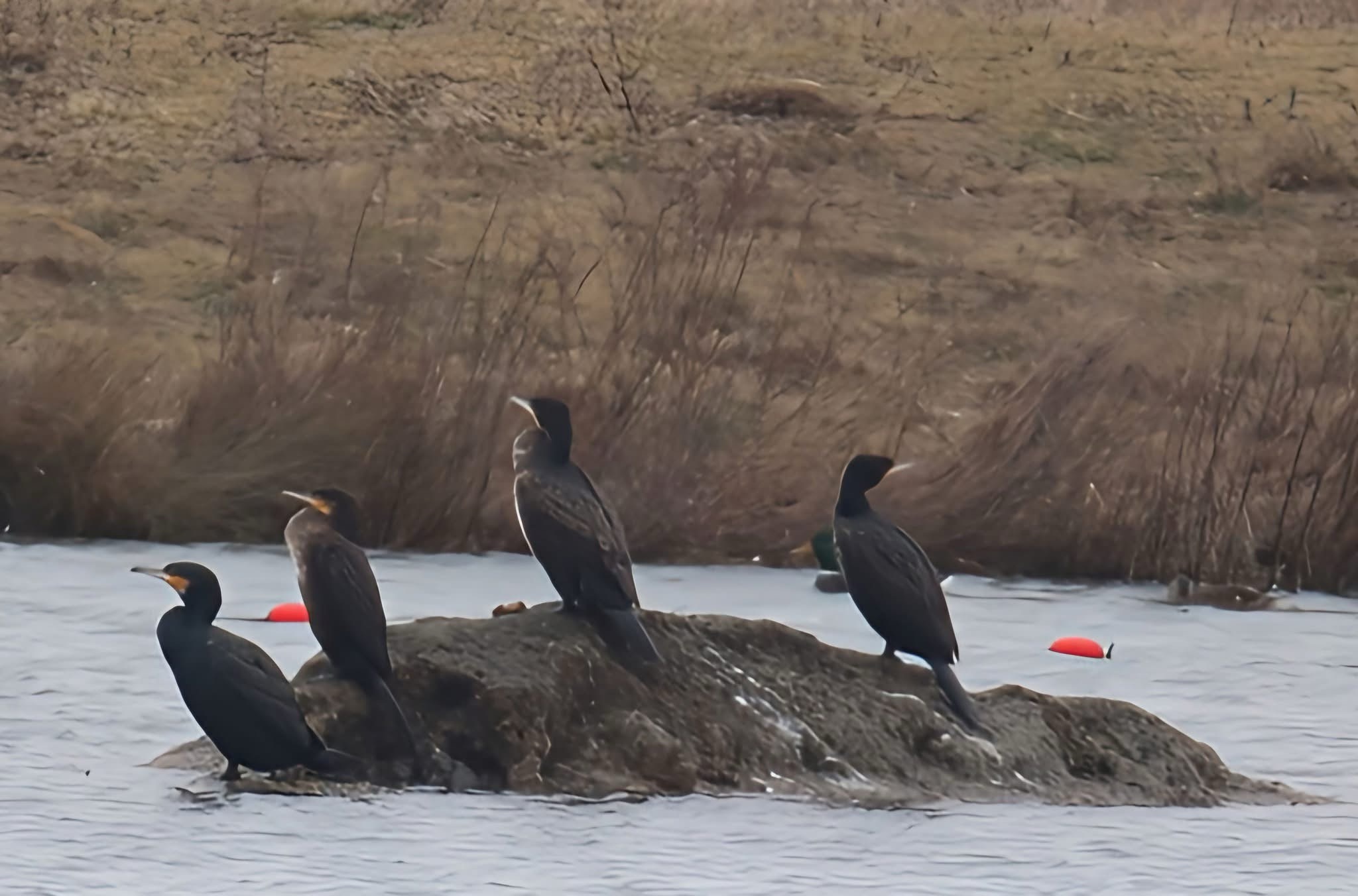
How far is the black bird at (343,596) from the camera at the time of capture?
352 inches

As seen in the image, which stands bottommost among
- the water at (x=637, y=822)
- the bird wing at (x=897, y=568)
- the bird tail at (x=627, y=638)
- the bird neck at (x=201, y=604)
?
the water at (x=637, y=822)

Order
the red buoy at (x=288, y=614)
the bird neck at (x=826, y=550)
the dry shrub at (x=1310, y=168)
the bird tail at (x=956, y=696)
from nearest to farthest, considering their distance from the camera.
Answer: the bird tail at (x=956, y=696)
the red buoy at (x=288, y=614)
the bird neck at (x=826, y=550)
the dry shrub at (x=1310, y=168)

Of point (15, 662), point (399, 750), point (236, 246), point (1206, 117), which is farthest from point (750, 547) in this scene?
point (1206, 117)

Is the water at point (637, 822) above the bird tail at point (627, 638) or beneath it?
beneath

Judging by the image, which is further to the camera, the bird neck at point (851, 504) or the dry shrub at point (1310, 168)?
the dry shrub at point (1310, 168)

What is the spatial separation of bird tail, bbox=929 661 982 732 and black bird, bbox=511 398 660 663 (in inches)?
36.2

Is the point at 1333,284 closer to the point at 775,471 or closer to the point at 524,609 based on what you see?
the point at 775,471

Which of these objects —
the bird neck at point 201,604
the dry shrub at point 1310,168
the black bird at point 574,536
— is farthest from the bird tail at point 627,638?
the dry shrub at point 1310,168

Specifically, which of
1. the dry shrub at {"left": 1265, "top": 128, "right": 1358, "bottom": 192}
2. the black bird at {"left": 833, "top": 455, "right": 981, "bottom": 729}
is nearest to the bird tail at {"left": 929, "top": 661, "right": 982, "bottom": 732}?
the black bird at {"left": 833, "top": 455, "right": 981, "bottom": 729}

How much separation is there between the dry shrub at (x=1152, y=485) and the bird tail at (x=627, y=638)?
4735 millimetres

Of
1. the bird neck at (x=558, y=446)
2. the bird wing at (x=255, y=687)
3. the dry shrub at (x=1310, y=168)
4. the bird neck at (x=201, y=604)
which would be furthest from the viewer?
the dry shrub at (x=1310, y=168)

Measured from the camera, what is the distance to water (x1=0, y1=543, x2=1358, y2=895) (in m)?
8.31

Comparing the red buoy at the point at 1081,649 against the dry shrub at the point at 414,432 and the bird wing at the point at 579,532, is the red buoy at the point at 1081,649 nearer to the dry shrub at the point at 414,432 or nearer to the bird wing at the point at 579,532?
the dry shrub at the point at 414,432

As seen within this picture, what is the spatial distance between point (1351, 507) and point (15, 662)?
5.93 m
